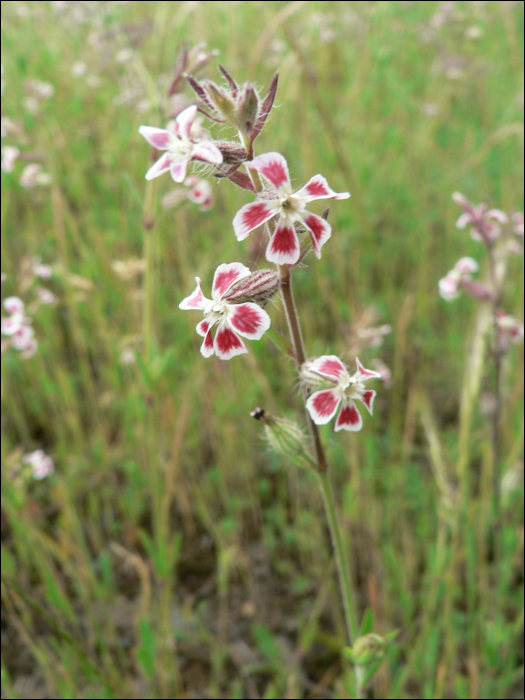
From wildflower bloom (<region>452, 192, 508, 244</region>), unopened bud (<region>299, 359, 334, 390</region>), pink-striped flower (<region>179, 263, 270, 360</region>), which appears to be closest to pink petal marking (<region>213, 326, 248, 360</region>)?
pink-striped flower (<region>179, 263, 270, 360</region>)

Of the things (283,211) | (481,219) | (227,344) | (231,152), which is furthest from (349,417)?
(481,219)

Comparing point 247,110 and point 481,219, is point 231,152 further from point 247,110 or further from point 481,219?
point 481,219

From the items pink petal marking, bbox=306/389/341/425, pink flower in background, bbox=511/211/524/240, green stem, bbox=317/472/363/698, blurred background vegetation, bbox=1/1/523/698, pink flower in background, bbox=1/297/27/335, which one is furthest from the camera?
blurred background vegetation, bbox=1/1/523/698

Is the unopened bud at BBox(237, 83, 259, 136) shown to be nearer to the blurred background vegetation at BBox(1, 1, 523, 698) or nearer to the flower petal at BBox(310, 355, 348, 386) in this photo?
the blurred background vegetation at BBox(1, 1, 523, 698)

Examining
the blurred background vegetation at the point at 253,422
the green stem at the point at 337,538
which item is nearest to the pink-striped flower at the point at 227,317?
the blurred background vegetation at the point at 253,422

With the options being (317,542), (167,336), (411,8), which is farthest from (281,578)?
(411,8)

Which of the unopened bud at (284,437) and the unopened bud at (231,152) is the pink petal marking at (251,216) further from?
the unopened bud at (284,437)
